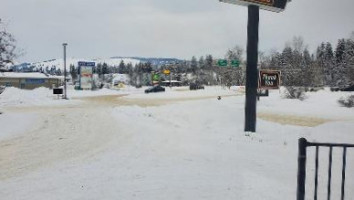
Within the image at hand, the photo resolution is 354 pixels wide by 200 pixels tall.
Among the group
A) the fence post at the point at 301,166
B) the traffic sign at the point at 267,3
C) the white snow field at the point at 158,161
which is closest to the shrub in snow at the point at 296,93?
the white snow field at the point at 158,161

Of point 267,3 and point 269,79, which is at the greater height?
point 267,3

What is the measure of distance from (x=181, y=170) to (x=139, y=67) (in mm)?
179022

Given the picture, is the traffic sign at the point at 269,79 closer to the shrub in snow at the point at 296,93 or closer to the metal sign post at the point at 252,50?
→ the metal sign post at the point at 252,50

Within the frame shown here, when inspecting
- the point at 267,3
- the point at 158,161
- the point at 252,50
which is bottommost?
the point at 158,161

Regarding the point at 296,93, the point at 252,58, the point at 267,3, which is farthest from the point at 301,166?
the point at 296,93

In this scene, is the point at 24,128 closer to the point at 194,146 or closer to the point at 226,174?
the point at 194,146

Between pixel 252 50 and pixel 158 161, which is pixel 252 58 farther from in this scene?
pixel 158 161

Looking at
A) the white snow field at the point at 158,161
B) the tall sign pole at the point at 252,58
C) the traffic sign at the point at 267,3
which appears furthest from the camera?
the tall sign pole at the point at 252,58

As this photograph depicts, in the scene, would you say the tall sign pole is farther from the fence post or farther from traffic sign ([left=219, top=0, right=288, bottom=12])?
the fence post

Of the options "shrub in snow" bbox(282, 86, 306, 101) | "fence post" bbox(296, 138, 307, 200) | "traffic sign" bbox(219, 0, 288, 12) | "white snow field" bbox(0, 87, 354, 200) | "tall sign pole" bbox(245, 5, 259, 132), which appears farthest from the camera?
"shrub in snow" bbox(282, 86, 306, 101)

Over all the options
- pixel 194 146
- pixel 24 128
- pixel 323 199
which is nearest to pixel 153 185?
pixel 323 199

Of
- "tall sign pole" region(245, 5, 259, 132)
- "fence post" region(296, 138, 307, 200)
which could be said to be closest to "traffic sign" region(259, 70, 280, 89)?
"tall sign pole" region(245, 5, 259, 132)

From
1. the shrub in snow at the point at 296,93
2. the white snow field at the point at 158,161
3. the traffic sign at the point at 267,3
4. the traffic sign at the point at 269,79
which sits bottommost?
the white snow field at the point at 158,161

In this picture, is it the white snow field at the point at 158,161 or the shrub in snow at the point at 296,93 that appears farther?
the shrub in snow at the point at 296,93
